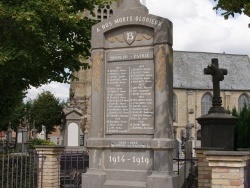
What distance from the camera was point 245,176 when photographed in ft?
23.0

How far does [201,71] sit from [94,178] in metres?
56.1

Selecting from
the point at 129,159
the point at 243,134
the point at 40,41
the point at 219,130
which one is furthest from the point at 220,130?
the point at 40,41

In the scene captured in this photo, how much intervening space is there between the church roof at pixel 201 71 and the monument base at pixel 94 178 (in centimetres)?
5255

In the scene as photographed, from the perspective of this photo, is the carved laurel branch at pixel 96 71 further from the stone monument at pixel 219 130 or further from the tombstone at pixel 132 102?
the stone monument at pixel 219 130


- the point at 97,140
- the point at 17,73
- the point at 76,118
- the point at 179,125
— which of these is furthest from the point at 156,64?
the point at 179,125

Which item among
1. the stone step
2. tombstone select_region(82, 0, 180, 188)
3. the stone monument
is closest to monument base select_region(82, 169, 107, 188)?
tombstone select_region(82, 0, 180, 188)

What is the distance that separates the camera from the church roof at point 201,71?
6109 centimetres

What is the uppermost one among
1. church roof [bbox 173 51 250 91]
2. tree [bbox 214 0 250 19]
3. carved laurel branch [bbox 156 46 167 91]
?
church roof [bbox 173 51 250 91]

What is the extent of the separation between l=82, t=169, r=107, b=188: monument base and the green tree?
156 feet

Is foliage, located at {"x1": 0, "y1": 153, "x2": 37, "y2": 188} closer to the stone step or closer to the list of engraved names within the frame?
the stone step

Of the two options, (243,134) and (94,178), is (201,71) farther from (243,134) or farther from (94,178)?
(94,178)

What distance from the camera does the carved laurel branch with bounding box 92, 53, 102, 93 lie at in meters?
8.25

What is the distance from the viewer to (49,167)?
33.6 feet

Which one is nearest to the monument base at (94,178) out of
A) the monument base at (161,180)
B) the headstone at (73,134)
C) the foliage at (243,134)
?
the monument base at (161,180)
